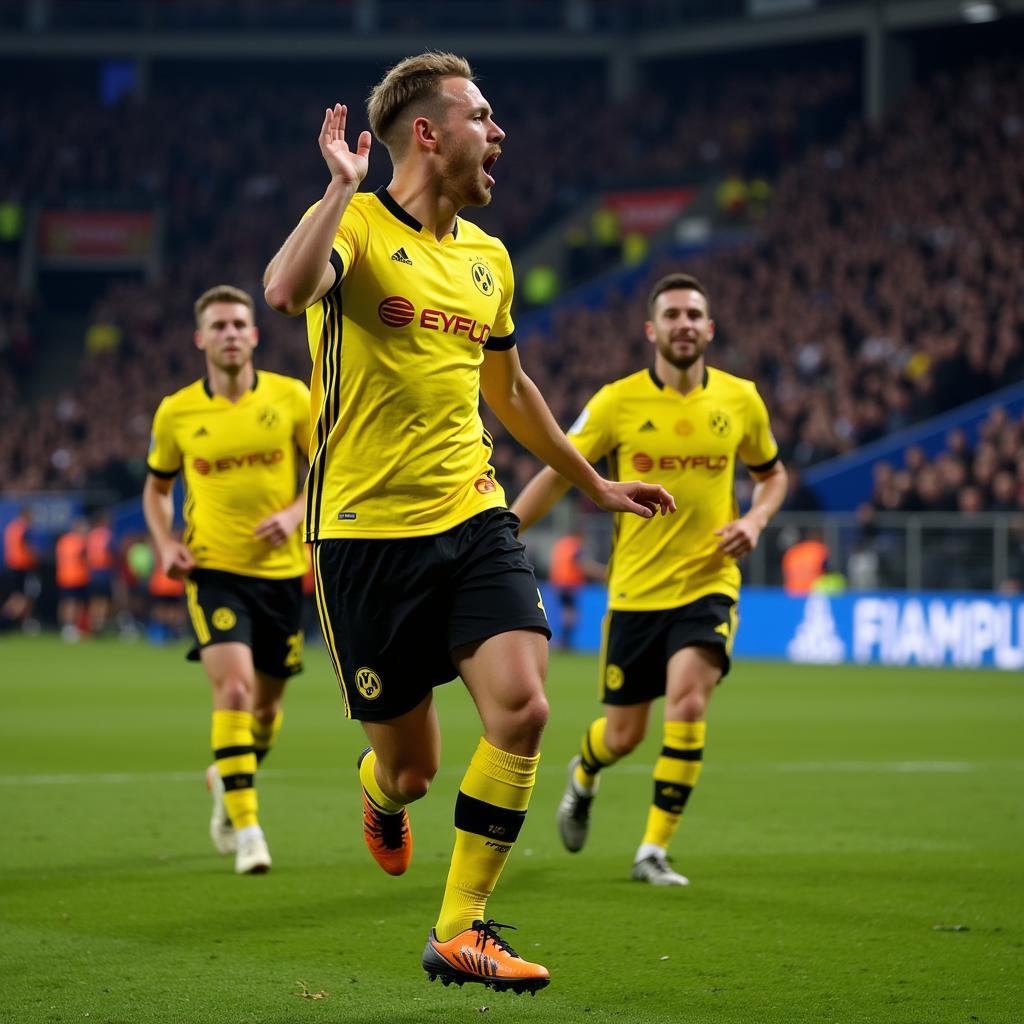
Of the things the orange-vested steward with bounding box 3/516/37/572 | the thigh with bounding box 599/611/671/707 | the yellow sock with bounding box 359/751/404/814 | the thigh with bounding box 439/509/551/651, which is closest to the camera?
the thigh with bounding box 439/509/551/651

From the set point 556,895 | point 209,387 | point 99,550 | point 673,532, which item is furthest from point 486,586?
point 99,550

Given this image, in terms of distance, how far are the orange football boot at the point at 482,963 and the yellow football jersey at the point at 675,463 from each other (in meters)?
3.34

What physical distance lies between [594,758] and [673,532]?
1139mm

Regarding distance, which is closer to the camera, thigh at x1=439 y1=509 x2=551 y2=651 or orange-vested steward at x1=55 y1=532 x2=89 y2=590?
thigh at x1=439 y1=509 x2=551 y2=651

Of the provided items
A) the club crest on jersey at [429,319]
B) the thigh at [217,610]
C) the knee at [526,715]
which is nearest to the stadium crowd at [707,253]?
the thigh at [217,610]

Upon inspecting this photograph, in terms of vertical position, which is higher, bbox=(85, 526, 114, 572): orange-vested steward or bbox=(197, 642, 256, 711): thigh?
bbox=(197, 642, 256, 711): thigh

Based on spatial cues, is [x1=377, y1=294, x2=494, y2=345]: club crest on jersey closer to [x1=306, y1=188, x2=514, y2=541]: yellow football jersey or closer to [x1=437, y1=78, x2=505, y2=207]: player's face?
[x1=306, y1=188, x2=514, y2=541]: yellow football jersey

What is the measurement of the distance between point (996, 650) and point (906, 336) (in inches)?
297

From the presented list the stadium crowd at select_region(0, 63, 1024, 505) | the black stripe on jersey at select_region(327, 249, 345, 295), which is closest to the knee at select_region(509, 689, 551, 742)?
the black stripe on jersey at select_region(327, 249, 345, 295)

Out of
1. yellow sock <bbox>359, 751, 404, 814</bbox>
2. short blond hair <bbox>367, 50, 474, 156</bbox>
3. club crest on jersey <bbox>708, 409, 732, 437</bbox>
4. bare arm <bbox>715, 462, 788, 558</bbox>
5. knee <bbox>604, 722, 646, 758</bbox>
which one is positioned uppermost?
short blond hair <bbox>367, 50, 474, 156</bbox>

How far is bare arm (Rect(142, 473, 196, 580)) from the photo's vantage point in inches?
335

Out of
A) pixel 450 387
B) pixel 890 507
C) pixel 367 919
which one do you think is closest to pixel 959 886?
pixel 367 919

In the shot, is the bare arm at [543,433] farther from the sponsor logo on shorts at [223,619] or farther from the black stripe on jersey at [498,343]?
the sponsor logo on shorts at [223,619]

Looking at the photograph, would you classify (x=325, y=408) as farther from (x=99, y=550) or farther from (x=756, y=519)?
(x=99, y=550)
